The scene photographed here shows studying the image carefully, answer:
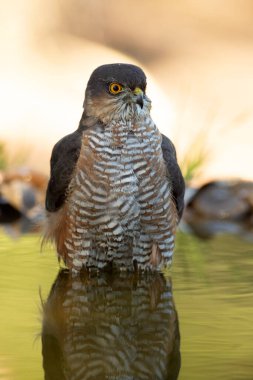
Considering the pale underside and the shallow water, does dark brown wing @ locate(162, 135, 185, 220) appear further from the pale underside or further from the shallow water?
the shallow water

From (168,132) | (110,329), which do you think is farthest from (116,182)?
(168,132)

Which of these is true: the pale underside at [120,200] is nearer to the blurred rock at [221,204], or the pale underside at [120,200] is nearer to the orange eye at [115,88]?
the orange eye at [115,88]

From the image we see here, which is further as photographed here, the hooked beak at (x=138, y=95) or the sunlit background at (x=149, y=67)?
the sunlit background at (x=149, y=67)

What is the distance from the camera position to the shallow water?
4.00m

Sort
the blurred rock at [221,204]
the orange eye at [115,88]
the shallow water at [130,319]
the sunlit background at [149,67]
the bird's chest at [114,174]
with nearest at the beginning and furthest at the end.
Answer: the shallow water at [130,319], the bird's chest at [114,174], the orange eye at [115,88], the blurred rock at [221,204], the sunlit background at [149,67]

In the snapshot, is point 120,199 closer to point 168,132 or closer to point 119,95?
point 119,95

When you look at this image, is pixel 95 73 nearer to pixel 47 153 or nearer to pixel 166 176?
pixel 166 176

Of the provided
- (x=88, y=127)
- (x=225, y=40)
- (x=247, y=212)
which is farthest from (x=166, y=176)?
(x=225, y=40)

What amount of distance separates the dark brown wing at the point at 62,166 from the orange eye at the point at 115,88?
12.5 inches

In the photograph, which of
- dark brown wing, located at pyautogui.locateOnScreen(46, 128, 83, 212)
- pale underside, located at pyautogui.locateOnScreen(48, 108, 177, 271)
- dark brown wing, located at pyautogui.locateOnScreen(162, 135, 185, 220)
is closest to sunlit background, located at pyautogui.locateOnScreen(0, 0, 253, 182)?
dark brown wing, located at pyautogui.locateOnScreen(162, 135, 185, 220)

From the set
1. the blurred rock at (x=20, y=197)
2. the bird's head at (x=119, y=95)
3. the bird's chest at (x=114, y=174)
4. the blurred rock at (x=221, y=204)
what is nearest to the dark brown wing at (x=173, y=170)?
the bird's chest at (x=114, y=174)

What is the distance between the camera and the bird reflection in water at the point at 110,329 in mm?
4012

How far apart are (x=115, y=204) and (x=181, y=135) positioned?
223 inches

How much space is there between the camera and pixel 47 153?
10.9 meters
